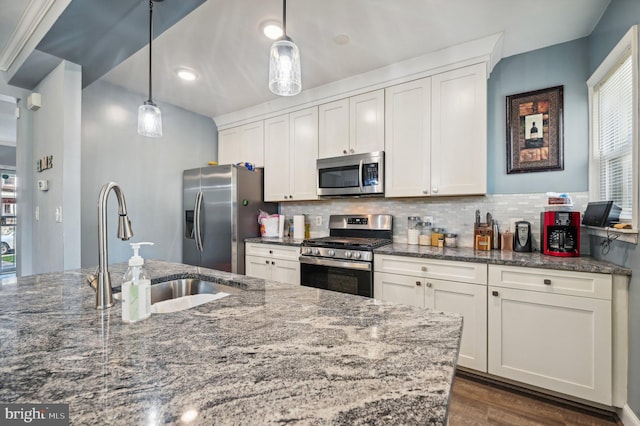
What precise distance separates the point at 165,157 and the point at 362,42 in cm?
260

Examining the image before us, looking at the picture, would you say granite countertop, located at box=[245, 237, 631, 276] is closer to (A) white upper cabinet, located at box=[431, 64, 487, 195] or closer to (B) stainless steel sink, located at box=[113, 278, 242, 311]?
(A) white upper cabinet, located at box=[431, 64, 487, 195]

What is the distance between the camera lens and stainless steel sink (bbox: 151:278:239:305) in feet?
4.80

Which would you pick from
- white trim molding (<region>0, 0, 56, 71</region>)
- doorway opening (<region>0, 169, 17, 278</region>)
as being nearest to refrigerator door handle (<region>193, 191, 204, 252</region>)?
white trim molding (<region>0, 0, 56, 71</region>)

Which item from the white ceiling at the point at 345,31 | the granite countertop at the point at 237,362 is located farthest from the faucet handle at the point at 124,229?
the white ceiling at the point at 345,31

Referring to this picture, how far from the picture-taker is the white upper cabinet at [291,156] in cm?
327

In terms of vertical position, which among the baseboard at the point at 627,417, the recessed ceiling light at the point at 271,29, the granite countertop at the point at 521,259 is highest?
the recessed ceiling light at the point at 271,29

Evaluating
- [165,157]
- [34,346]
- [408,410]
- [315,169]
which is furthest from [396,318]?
[165,157]

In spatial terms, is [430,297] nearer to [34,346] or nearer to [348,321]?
[348,321]

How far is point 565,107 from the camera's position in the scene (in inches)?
90.0

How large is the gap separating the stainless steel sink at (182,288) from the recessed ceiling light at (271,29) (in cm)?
164

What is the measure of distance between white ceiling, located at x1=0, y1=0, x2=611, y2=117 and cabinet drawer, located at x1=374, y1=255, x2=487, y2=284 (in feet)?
5.45

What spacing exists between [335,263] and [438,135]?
138 cm

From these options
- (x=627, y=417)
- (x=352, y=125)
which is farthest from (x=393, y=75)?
(x=627, y=417)

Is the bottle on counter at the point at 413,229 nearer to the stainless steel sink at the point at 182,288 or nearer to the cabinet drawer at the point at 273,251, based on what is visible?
the cabinet drawer at the point at 273,251
